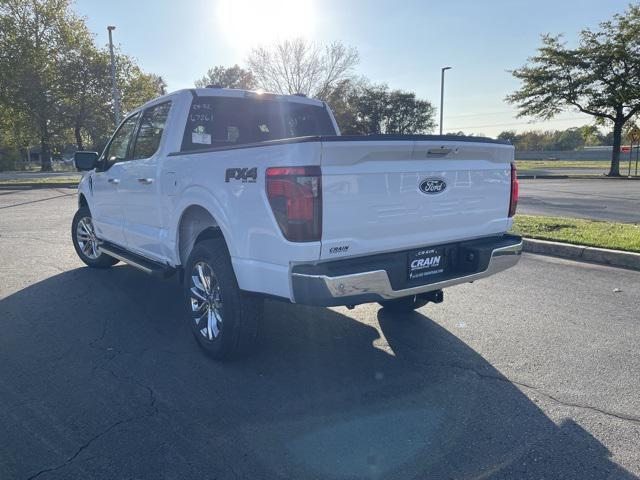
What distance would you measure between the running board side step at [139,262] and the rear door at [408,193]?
7.13 feet

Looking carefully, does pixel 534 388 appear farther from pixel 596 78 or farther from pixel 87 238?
pixel 596 78

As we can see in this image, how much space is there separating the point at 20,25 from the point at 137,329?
38.9 m

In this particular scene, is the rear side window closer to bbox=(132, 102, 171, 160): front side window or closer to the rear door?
bbox=(132, 102, 171, 160): front side window

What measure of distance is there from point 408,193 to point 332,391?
141cm

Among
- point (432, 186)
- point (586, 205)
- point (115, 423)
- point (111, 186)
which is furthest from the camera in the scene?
point (586, 205)

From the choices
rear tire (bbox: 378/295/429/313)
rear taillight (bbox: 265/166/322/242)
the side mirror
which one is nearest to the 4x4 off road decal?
rear taillight (bbox: 265/166/322/242)

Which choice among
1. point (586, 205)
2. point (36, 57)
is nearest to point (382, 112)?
point (36, 57)

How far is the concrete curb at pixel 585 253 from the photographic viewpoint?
633cm

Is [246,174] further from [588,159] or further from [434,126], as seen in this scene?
[588,159]

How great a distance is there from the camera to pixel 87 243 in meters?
6.69

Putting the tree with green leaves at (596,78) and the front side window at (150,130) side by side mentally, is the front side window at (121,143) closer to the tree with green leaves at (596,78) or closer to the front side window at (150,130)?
the front side window at (150,130)

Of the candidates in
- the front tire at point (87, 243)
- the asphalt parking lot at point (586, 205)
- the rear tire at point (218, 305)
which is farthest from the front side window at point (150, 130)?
the asphalt parking lot at point (586, 205)

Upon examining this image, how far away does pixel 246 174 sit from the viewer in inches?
126

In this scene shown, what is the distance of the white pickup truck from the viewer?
9.70ft
